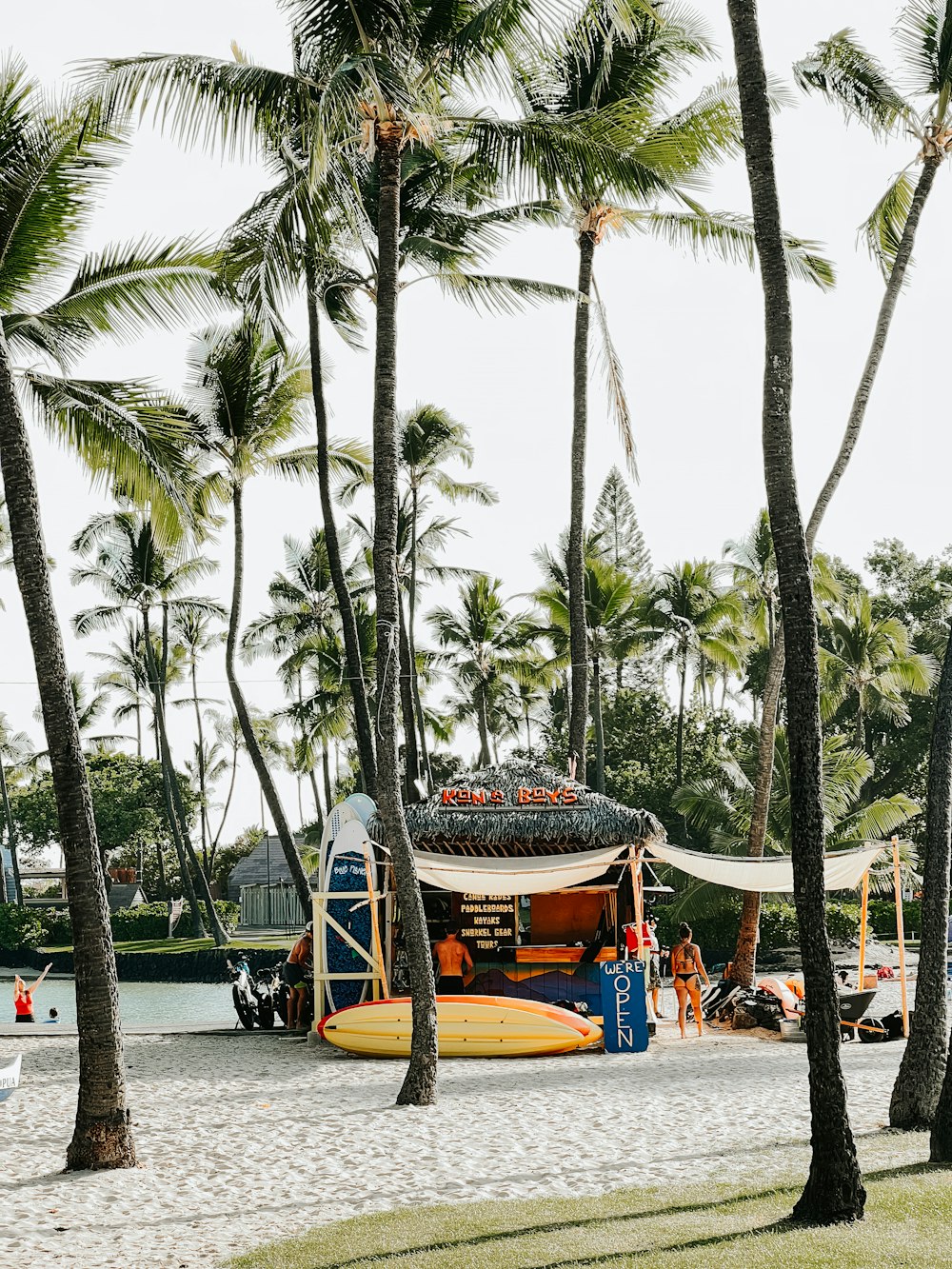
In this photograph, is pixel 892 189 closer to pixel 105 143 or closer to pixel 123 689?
pixel 105 143

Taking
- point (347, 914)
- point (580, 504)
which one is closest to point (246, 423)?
point (580, 504)

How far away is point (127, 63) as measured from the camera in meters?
10.5

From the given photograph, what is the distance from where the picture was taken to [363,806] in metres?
17.2

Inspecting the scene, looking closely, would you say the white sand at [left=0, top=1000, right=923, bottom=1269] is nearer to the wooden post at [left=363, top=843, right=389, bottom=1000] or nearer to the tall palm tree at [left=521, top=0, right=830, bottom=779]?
the wooden post at [left=363, top=843, right=389, bottom=1000]

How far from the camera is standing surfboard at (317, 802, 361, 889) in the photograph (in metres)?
17.0

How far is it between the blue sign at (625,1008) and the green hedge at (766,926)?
48.6 ft

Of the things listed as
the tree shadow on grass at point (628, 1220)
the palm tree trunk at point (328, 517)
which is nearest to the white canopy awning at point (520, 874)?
the palm tree trunk at point (328, 517)

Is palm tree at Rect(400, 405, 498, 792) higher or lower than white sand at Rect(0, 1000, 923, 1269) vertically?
higher

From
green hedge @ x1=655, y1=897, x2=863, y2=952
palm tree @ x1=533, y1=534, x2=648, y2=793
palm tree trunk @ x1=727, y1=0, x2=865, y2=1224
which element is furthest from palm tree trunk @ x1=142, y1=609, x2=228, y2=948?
palm tree trunk @ x1=727, y1=0, x2=865, y2=1224

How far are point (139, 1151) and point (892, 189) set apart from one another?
48.5 ft

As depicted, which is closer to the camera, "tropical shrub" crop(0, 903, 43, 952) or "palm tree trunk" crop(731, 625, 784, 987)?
"palm tree trunk" crop(731, 625, 784, 987)

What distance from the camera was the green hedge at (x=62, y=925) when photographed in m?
42.5

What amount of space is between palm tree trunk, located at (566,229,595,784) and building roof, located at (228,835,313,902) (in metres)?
37.9

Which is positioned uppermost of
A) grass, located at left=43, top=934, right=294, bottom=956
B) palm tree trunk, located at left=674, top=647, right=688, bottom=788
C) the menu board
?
palm tree trunk, located at left=674, top=647, right=688, bottom=788
